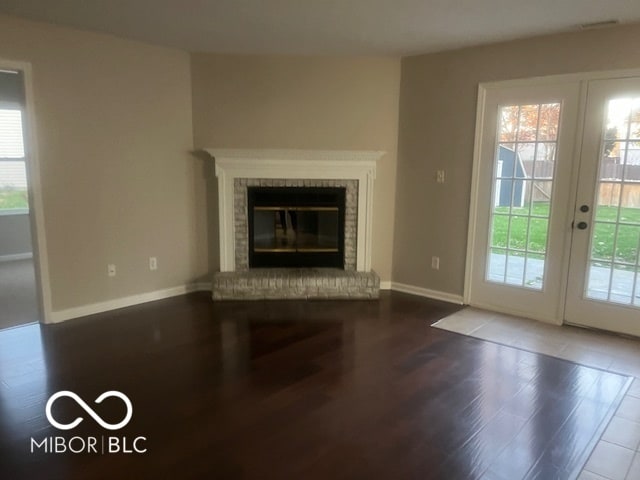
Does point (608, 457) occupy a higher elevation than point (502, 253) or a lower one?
lower

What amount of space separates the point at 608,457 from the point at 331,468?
135 cm

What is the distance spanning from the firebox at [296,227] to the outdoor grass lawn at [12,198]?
4.37 meters

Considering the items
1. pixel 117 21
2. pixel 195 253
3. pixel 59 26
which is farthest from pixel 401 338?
pixel 59 26

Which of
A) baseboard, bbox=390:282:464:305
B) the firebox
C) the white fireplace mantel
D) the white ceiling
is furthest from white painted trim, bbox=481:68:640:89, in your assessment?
baseboard, bbox=390:282:464:305

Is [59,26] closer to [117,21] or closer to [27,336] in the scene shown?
[117,21]

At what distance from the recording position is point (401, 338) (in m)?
3.66

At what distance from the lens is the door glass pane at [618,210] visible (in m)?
3.54

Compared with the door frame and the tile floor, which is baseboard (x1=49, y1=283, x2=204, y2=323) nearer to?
the door frame

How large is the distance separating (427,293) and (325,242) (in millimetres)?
1225

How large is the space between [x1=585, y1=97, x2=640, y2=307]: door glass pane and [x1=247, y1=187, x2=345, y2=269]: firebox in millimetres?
2365

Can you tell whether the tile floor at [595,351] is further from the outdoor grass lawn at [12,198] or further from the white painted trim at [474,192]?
the outdoor grass lawn at [12,198]

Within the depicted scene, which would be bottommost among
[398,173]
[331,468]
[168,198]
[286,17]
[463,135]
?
[331,468]

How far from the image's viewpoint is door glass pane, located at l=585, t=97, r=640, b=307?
139 inches

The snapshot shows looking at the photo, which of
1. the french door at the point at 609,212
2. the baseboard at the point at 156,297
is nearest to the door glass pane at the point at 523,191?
the french door at the point at 609,212
